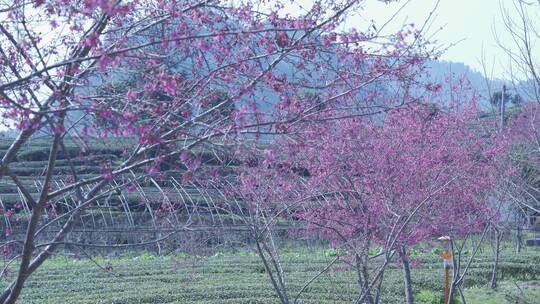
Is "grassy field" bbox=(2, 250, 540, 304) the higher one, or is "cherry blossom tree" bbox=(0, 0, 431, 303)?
"cherry blossom tree" bbox=(0, 0, 431, 303)

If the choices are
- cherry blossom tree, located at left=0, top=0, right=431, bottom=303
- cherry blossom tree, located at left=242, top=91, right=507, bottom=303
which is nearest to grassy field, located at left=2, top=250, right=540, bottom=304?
cherry blossom tree, located at left=242, top=91, right=507, bottom=303

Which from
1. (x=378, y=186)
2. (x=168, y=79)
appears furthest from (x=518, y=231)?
(x=168, y=79)

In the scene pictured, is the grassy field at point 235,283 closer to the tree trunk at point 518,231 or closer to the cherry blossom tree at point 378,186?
the tree trunk at point 518,231

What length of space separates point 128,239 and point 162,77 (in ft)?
50.1

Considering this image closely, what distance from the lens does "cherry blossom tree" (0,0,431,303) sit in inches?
143

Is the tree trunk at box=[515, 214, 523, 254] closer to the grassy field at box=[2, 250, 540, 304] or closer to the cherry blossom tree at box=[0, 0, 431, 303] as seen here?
Result: the grassy field at box=[2, 250, 540, 304]

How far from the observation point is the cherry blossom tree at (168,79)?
3.64 m

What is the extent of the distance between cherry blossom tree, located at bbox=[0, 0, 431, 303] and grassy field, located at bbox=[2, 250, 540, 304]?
5.48 meters

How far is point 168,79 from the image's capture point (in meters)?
3.67

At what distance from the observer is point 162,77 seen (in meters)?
3.66

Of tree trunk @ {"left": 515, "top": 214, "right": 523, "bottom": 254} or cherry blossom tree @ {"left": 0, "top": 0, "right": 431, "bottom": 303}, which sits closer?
cherry blossom tree @ {"left": 0, "top": 0, "right": 431, "bottom": 303}

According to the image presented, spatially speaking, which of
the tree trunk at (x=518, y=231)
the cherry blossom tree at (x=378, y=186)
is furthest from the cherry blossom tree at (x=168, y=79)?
the tree trunk at (x=518, y=231)

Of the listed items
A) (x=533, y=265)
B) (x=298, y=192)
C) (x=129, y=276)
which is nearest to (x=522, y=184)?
(x=533, y=265)

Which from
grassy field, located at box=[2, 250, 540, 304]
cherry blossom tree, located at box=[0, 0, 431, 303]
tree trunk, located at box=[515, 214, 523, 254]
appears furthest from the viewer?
tree trunk, located at box=[515, 214, 523, 254]
